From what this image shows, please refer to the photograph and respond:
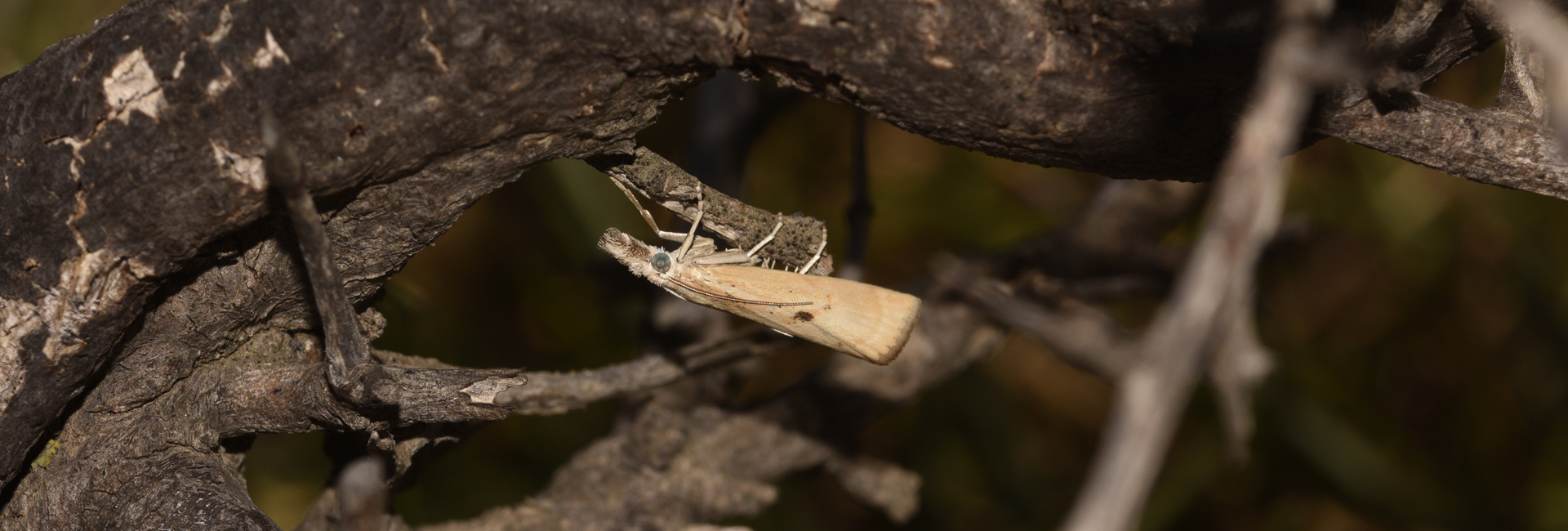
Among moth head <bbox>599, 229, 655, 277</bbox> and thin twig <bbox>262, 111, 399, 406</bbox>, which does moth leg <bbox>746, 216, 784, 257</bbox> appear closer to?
moth head <bbox>599, 229, 655, 277</bbox>

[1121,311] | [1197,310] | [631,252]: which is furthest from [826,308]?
[1121,311]

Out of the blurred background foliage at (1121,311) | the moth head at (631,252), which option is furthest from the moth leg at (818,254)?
the blurred background foliage at (1121,311)

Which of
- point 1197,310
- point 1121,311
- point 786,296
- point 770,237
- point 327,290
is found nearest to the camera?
point 1197,310

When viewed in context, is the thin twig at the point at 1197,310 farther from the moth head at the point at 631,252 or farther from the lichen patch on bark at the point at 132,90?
the moth head at the point at 631,252

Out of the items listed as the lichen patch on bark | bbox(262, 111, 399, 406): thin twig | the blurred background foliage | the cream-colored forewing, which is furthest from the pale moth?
the blurred background foliage

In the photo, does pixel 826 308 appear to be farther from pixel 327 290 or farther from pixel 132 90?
pixel 132 90

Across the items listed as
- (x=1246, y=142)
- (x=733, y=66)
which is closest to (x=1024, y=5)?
(x=733, y=66)
